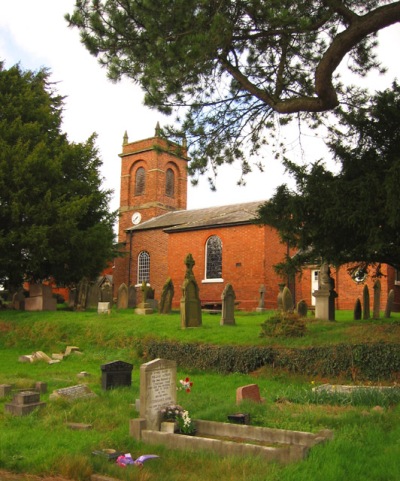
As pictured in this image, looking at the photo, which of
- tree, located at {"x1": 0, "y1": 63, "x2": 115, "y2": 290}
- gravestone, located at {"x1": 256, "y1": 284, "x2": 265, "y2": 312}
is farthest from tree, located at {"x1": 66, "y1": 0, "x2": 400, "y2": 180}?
gravestone, located at {"x1": 256, "y1": 284, "x2": 265, "y2": 312}

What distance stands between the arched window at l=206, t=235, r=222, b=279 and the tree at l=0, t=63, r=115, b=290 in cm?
870

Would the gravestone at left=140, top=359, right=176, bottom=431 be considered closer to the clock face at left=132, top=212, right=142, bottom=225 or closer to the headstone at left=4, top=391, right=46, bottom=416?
the headstone at left=4, top=391, right=46, bottom=416

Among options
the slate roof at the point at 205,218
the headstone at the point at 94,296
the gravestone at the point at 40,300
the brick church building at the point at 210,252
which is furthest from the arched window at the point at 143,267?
the gravestone at the point at 40,300

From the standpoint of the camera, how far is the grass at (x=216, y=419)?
5.47 metres

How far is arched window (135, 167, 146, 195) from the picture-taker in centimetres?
4603

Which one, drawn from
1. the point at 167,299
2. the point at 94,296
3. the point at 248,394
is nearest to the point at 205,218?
the point at 94,296

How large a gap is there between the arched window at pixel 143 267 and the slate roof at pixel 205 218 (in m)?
1.96

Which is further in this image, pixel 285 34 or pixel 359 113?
pixel 359 113

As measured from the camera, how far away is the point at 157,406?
7449 mm

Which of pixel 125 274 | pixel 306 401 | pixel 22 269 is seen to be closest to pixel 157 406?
pixel 306 401

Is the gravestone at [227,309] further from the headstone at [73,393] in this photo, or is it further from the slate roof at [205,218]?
the slate roof at [205,218]

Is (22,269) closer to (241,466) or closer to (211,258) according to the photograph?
(211,258)

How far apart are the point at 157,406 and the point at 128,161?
4159cm

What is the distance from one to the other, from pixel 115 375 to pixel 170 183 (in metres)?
37.0
